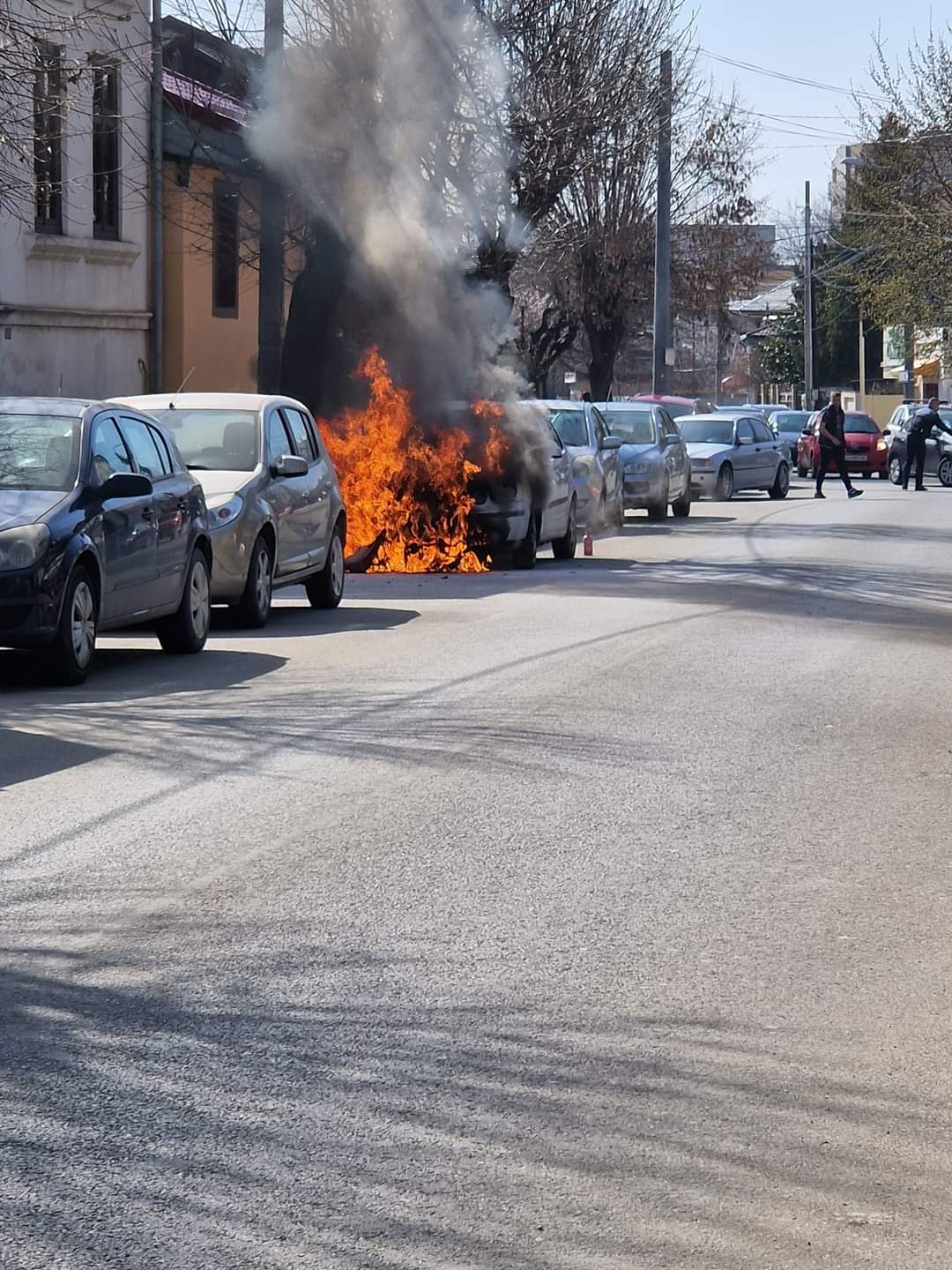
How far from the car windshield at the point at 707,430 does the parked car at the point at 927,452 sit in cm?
651

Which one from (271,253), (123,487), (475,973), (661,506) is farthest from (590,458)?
(475,973)

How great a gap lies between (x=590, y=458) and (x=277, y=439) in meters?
9.23

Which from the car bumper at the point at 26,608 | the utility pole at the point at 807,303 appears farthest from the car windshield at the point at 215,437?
the utility pole at the point at 807,303

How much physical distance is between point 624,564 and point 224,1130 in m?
18.2

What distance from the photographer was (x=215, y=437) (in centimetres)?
1659

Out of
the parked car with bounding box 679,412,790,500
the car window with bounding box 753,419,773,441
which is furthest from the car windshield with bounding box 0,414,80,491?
the car window with bounding box 753,419,773,441

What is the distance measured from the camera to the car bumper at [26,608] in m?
11.7

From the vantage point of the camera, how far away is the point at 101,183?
103 feet

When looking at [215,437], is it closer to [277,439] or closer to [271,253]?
[277,439]

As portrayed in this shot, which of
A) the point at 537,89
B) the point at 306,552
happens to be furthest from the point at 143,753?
the point at 537,89

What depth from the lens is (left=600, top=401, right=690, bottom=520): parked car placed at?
102ft

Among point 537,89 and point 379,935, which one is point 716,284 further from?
point 379,935

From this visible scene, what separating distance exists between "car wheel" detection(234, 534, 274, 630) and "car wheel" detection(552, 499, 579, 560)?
7818 mm

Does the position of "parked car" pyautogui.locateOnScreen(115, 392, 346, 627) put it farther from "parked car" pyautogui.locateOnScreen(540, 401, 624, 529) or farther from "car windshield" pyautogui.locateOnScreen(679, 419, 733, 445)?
"car windshield" pyautogui.locateOnScreen(679, 419, 733, 445)
